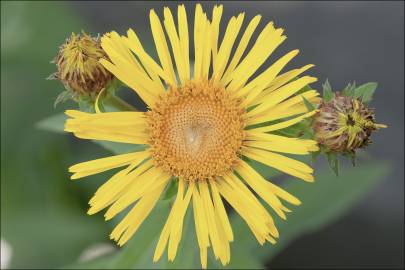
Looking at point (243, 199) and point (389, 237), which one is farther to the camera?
point (389, 237)

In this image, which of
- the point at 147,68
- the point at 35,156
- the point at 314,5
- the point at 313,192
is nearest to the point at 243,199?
the point at 147,68

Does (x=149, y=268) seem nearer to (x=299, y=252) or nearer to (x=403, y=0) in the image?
(x=299, y=252)

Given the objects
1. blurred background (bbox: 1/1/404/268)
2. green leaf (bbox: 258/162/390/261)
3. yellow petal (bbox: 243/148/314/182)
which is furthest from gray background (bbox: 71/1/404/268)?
yellow petal (bbox: 243/148/314/182)

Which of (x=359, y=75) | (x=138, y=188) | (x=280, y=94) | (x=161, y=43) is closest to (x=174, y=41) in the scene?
(x=161, y=43)

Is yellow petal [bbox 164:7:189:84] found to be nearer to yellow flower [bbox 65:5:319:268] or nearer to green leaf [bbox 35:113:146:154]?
yellow flower [bbox 65:5:319:268]

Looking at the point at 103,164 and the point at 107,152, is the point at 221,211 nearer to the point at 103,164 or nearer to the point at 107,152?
the point at 103,164

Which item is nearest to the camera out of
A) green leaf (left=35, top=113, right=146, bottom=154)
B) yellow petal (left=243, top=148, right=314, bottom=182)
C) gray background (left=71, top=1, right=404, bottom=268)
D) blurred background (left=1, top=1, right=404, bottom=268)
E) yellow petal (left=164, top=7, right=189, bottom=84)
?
yellow petal (left=243, top=148, right=314, bottom=182)

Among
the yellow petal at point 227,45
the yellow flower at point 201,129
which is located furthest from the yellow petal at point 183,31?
the yellow petal at point 227,45
